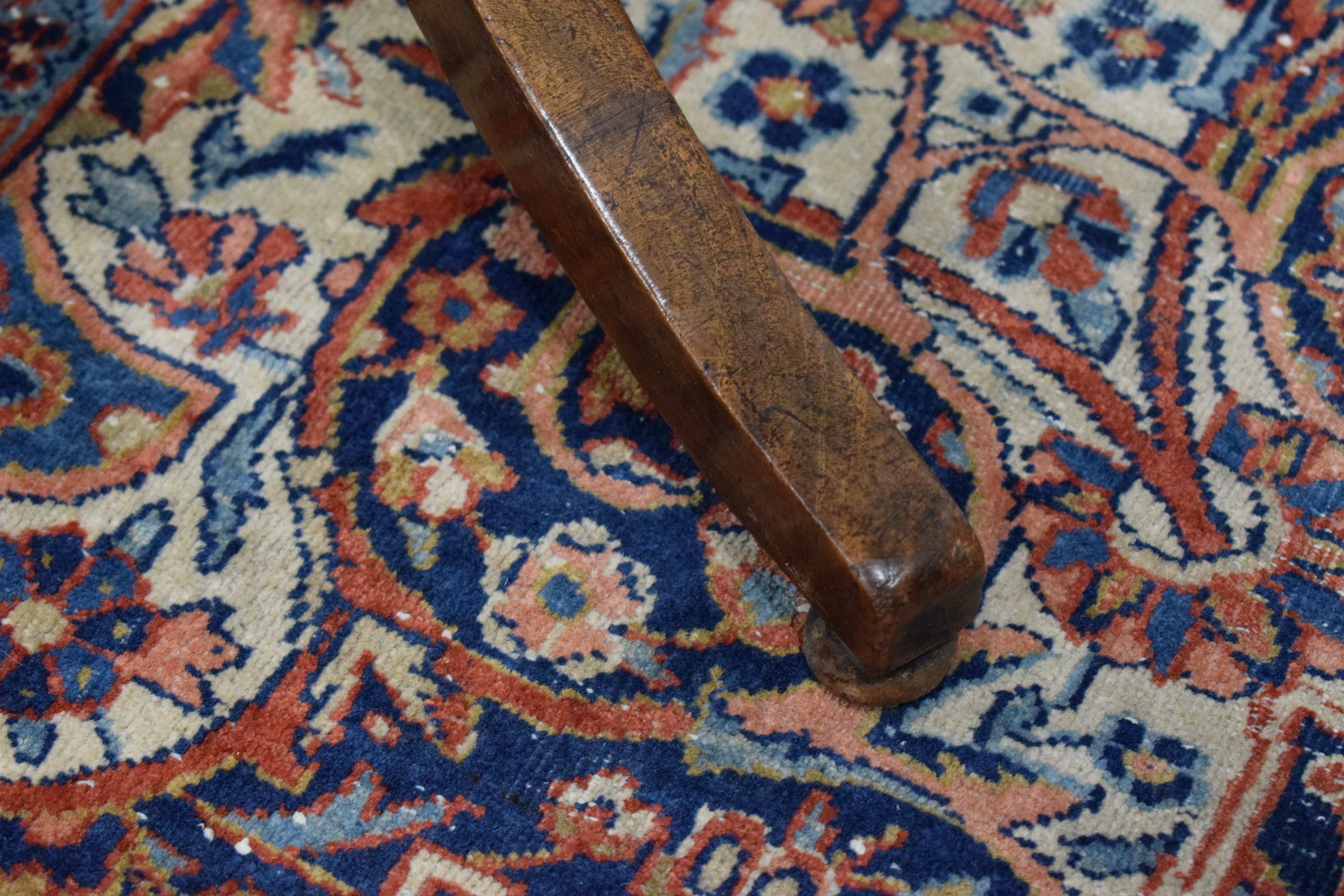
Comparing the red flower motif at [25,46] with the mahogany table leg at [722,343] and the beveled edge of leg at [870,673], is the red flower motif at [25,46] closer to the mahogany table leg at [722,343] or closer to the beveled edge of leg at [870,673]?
the mahogany table leg at [722,343]

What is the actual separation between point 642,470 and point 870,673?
28 cm

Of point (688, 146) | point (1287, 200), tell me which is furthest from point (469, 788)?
point (1287, 200)

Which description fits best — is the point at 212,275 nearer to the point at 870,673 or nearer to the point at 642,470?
the point at 642,470

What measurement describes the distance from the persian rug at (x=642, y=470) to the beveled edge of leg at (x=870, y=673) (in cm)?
Answer: 3

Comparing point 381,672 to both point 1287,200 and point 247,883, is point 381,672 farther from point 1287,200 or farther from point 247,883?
point 1287,200

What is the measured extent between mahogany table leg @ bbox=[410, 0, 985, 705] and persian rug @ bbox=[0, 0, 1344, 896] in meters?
0.14

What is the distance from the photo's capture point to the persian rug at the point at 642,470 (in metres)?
0.88

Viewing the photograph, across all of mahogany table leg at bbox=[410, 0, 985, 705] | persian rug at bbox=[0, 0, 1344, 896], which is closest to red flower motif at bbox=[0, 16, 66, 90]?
persian rug at bbox=[0, 0, 1344, 896]

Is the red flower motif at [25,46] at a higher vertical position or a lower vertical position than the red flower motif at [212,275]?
higher

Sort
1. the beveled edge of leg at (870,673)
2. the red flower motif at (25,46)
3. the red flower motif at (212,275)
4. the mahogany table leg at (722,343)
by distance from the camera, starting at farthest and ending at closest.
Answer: the red flower motif at (25,46) < the red flower motif at (212,275) < the beveled edge of leg at (870,673) < the mahogany table leg at (722,343)

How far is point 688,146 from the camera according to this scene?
0.84m

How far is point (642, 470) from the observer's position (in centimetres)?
102

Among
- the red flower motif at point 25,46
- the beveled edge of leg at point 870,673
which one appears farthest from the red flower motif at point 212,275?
the beveled edge of leg at point 870,673

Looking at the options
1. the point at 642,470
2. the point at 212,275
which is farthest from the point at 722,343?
the point at 212,275
